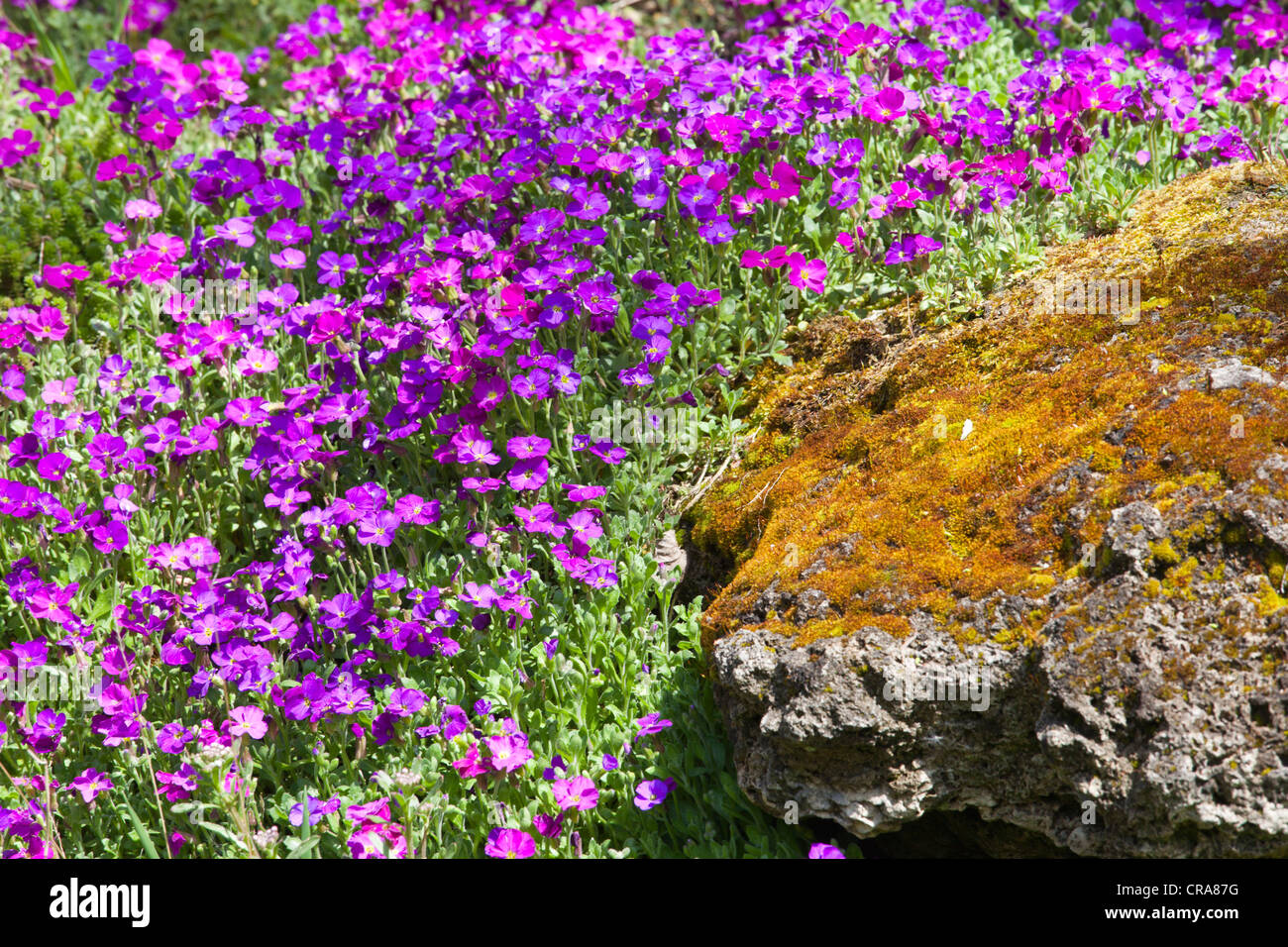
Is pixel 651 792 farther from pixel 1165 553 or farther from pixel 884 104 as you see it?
pixel 884 104

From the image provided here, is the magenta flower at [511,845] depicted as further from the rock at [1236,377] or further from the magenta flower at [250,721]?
the rock at [1236,377]

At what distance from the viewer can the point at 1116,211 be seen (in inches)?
165

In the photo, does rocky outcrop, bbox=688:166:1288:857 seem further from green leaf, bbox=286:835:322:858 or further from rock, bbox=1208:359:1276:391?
green leaf, bbox=286:835:322:858

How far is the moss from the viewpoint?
9.64 feet

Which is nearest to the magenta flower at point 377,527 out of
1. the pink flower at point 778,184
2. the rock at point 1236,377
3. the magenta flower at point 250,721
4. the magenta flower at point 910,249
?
the magenta flower at point 250,721

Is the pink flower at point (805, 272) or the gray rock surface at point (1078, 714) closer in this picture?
the gray rock surface at point (1078, 714)

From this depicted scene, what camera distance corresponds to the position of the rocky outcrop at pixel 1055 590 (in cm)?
260

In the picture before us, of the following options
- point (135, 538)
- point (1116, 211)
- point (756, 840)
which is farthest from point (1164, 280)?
point (135, 538)

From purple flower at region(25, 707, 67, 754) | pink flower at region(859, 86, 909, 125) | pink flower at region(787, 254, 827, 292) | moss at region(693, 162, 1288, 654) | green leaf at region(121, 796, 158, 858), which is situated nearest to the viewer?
moss at region(693, 162, 1288, 654)

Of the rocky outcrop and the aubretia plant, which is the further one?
the aubretia plant

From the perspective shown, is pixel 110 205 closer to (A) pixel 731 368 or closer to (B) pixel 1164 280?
(A) pixel 731 368

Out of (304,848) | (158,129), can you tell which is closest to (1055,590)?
(304,848)

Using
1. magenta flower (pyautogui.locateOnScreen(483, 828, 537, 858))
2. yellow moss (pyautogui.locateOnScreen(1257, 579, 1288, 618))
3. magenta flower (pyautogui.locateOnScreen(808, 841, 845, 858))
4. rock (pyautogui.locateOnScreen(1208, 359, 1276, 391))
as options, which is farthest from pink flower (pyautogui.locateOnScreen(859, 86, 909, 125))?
magenta flower (pyautogui.locateOnScreen(483, 828, 537, 858))
